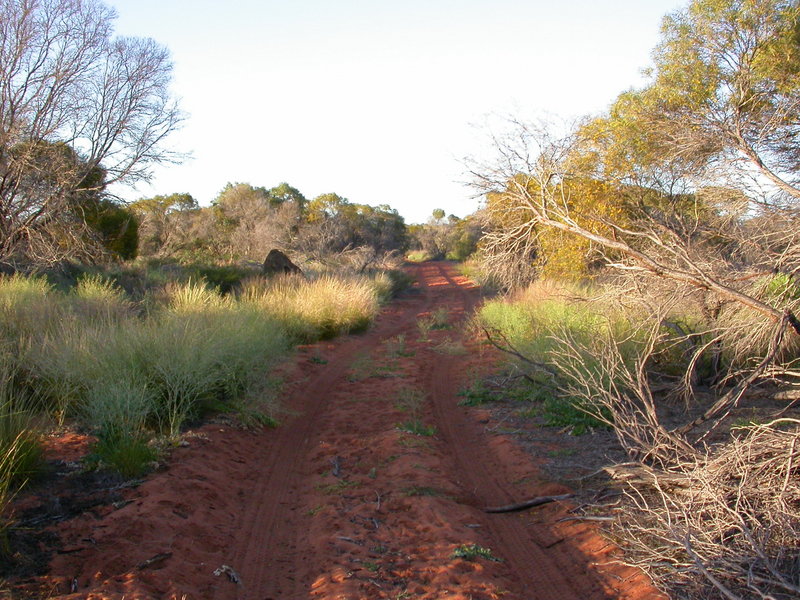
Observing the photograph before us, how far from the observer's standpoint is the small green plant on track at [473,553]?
14.8 feet

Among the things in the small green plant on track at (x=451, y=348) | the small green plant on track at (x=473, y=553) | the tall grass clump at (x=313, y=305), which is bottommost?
the small green plant on track at (x=473, y=553)

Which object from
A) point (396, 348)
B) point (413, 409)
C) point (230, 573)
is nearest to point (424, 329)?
point (396, 348)

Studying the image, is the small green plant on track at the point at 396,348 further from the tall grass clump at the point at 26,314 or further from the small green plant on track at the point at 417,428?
the tall grass clump at the point at 26,314

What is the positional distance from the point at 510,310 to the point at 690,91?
18.4ft

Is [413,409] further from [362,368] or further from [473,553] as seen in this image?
[473,553]

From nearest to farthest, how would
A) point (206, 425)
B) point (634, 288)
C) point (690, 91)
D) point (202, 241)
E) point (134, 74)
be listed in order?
point (634, 288)
point (206, 425)
point (690, 91)
point (134, 74)
point (202, 241)

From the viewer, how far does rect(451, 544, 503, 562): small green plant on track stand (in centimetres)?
450

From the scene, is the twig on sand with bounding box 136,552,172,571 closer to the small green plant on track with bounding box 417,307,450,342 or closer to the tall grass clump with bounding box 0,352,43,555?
the tall grass clump with bounding box 0,352,43,555

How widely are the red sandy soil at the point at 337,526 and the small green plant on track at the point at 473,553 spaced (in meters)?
0.04

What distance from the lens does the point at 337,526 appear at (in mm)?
5090

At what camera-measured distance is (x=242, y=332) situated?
931cm

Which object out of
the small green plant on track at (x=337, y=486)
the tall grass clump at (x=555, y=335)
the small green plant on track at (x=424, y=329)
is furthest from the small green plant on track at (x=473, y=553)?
the small green plant on track at (x=424, y=329)

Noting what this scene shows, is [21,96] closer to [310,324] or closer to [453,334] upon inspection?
[310,324]

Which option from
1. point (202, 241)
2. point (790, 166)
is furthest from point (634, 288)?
point (202, 241)
